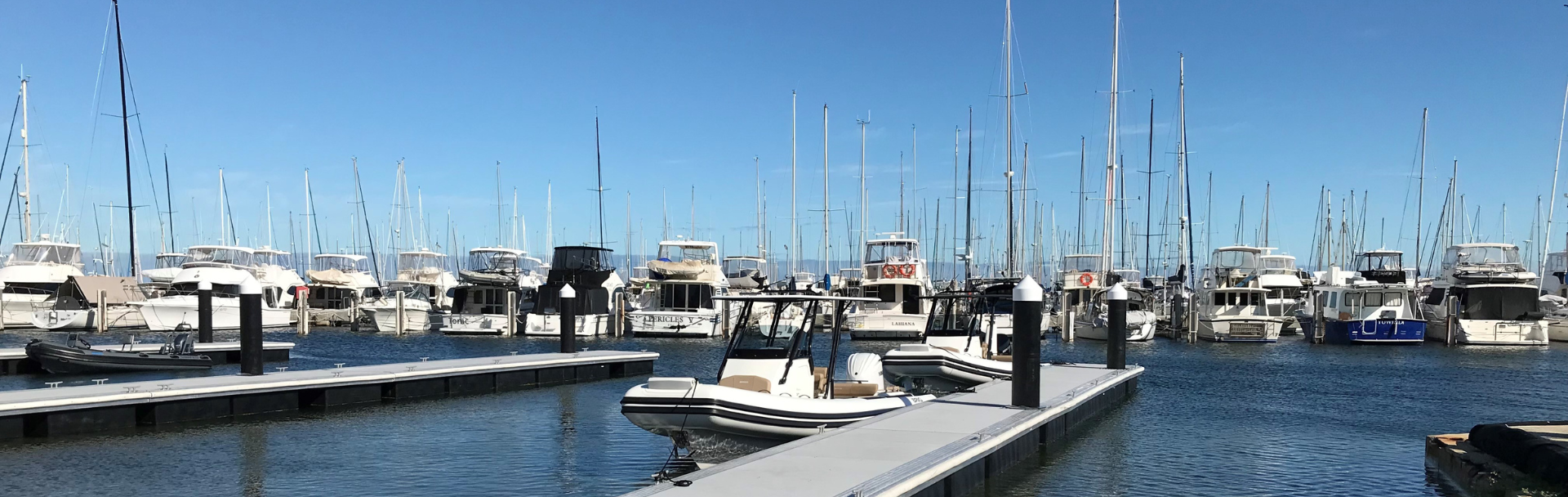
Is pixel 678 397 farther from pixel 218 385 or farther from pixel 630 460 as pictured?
pixel 218 385

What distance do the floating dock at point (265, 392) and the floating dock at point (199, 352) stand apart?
7.61 m

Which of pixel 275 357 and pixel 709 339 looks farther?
pixel 709 339

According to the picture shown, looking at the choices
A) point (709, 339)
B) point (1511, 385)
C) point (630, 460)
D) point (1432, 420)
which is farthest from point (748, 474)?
point (709, 339)

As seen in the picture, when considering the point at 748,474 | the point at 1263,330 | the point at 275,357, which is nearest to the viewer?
the point at 748,474

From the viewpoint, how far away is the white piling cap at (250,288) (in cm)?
2195

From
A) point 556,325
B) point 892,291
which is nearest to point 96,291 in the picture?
point 556,325

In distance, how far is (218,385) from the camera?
1994 centimetres

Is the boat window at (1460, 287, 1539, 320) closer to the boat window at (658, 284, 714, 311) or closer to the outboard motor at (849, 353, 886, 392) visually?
the boat window at (658, 284, 714, 311)

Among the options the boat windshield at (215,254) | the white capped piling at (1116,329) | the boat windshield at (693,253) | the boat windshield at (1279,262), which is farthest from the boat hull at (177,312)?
the boat windshield at (1279,262)

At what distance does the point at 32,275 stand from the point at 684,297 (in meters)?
28.9

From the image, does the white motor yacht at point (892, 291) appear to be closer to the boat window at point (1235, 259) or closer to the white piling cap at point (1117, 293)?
the boat window at point (1235, 259)

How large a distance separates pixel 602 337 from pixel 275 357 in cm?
1619

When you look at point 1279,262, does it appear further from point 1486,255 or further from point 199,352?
point 199,352

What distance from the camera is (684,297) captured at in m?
45.9
